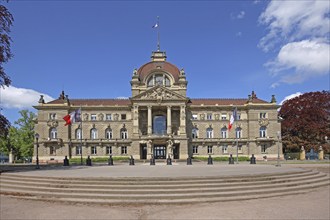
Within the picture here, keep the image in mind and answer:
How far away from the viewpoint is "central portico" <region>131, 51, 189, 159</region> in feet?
211

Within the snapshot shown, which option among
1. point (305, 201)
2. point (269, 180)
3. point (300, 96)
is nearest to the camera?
point (305, 201)

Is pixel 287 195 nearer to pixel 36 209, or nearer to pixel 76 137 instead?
pixel 36 209

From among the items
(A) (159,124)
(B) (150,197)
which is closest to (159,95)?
(A) (159,124)

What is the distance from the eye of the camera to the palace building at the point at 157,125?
214ft

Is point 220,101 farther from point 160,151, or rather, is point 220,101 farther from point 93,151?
point 93,151

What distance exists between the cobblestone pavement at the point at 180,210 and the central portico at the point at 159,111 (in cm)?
4913

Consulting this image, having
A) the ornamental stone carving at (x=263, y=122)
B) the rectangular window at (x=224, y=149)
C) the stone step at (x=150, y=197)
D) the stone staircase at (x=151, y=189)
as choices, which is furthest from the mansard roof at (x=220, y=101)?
the stone step at (x=150, y=197)

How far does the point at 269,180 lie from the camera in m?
17.8

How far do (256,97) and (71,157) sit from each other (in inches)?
1800

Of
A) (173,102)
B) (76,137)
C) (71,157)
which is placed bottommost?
(71,157)

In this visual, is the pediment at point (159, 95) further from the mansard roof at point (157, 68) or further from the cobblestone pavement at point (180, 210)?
the cobblestone pavement at point (180, 210)

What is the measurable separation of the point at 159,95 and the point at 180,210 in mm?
52997

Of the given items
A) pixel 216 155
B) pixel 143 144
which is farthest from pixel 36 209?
pixel 216 155

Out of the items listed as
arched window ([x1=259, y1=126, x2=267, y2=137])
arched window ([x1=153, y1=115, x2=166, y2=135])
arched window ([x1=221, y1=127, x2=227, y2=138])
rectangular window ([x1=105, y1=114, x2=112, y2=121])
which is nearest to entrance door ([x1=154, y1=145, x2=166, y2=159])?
arched window ([x1=153, y1=115, x2=166, y2=135])
